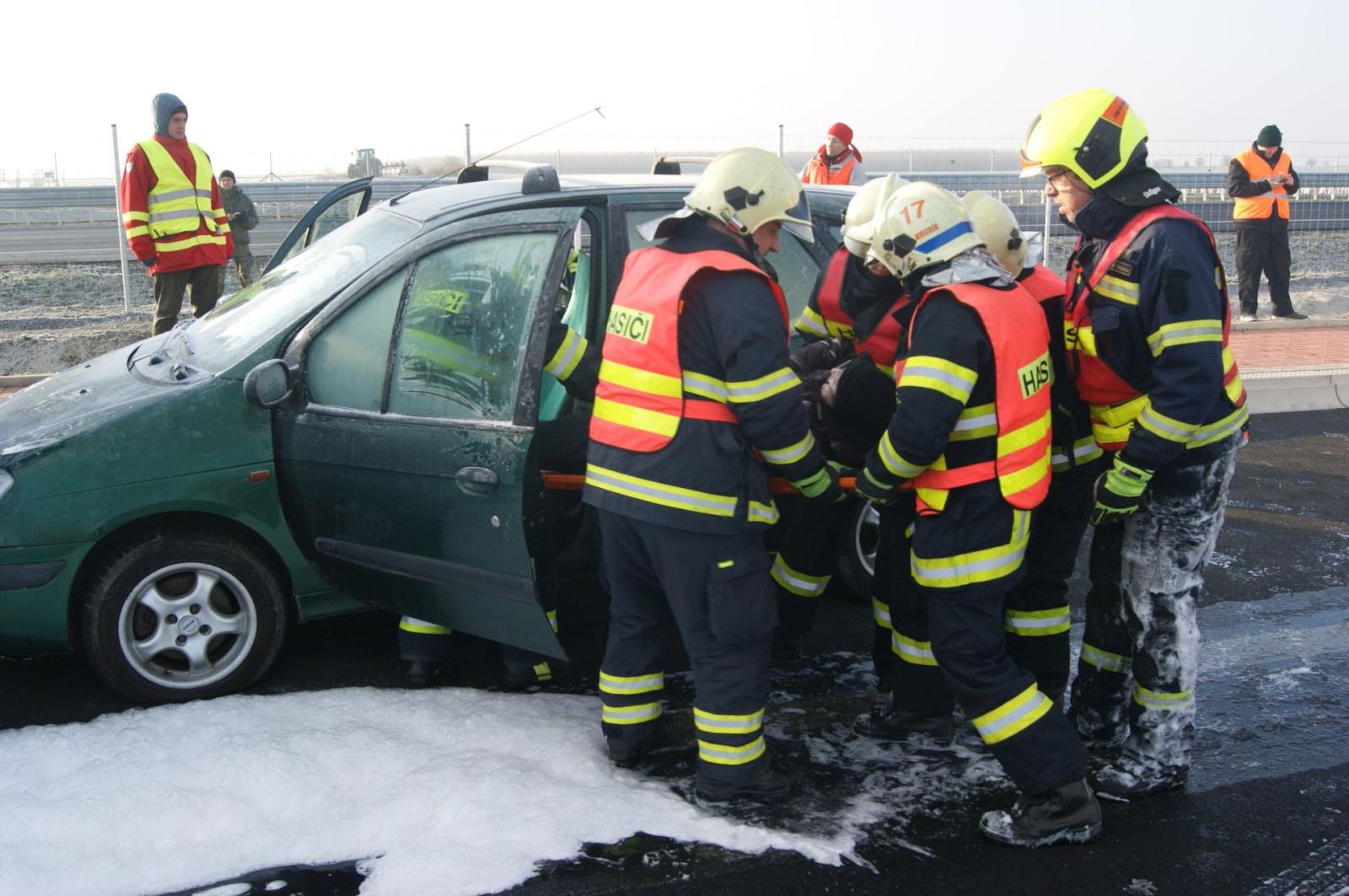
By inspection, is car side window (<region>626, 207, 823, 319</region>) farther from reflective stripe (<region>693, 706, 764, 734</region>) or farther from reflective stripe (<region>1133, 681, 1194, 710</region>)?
reflective stripe (<region>1133, 681, 1194, 710</region>)


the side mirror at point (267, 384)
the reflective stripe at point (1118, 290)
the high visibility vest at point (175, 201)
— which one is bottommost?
the side mirror at point (267, 384)

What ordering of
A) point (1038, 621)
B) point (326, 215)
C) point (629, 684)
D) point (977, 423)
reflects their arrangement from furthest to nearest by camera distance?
point (326, 215)
point (1038, 621)
point (629, 684)
point (977, 423)

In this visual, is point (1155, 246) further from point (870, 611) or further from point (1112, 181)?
point (870, 611)

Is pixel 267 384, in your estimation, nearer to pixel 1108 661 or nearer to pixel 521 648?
pixel 521 648

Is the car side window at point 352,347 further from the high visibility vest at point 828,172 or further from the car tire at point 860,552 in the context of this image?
the high visibility vest at point 828,172

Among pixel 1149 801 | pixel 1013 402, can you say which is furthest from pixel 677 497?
pixel 1149 801

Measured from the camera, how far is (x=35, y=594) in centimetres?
409

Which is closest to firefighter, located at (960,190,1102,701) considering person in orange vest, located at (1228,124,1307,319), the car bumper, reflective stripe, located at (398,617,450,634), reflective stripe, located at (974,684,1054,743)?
reflective stripe, located at (974,684,1054,743)

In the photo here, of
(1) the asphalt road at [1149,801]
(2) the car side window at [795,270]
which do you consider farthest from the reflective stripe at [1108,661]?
(2) the car side window at [795,270]

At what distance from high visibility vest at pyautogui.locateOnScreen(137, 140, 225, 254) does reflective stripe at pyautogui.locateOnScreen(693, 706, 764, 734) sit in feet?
18.9

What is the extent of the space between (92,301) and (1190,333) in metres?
12.9

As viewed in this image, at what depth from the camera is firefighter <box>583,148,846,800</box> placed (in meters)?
3.50

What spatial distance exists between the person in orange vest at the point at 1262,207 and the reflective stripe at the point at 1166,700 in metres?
10.0

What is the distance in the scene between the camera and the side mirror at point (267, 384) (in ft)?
13.9
